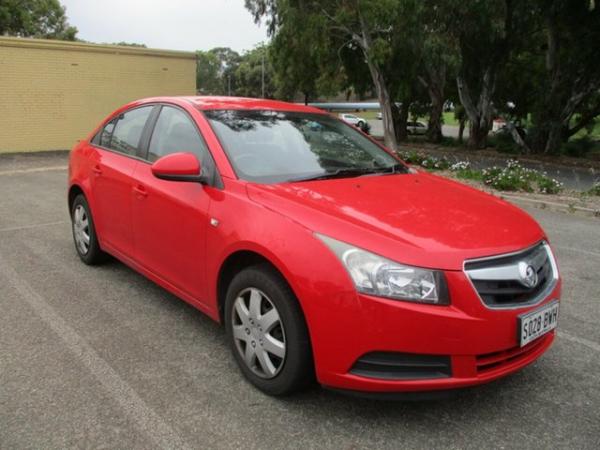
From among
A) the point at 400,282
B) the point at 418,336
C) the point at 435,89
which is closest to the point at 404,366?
the point at 418,336

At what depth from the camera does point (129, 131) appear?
4.48 meters

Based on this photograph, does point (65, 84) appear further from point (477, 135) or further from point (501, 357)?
point (501, 357)

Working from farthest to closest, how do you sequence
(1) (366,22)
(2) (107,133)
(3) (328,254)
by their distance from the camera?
(1) (366,22) < (2) (107,133) < (3) (328,254)

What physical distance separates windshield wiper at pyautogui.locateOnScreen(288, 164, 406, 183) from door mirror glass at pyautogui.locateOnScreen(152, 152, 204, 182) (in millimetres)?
573

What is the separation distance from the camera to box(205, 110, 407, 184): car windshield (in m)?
3.42

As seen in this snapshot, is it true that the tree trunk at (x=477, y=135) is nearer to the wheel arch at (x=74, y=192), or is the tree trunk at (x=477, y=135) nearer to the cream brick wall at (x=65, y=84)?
the cream brick wall at (x=65, y=84)

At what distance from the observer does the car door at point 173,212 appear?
132 inches

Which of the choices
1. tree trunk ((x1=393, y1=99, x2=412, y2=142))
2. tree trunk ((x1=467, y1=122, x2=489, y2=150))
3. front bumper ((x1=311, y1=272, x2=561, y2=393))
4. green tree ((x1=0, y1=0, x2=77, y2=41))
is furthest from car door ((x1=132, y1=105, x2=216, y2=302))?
green tree ((x1=0, y1=0, x2=77, y2=41))

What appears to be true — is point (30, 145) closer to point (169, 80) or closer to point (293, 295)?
point (169, 80)

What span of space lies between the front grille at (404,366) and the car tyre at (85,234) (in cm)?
322

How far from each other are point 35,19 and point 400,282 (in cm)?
4588

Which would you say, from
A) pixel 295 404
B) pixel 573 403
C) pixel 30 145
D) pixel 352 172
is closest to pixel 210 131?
pixel 352 172

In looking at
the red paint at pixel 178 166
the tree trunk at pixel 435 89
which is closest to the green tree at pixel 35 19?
the tree trunk at pixel 435 89

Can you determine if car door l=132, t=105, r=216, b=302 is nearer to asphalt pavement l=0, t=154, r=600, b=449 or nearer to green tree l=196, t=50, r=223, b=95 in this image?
asphalt pavement l=0, t=154, r=600, b=449
